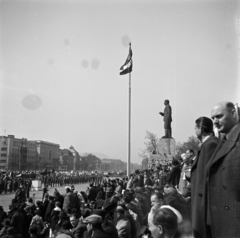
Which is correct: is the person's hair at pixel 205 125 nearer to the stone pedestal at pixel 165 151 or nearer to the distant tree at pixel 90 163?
the stone pedestal at pixel 165 151

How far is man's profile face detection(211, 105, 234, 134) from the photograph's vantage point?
8.30ft

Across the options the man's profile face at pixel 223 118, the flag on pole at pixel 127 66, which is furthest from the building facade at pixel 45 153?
the man's profile face at pixel 223 118

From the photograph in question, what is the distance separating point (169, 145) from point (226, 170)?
19.8 metres

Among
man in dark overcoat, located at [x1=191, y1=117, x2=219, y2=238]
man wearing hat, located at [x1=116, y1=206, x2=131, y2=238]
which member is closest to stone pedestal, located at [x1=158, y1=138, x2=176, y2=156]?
man wearing hat, located at [x1=116, y1=206, x2=131, y2=238]

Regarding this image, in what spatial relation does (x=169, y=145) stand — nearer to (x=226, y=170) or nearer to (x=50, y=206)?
(x=50, y=206)

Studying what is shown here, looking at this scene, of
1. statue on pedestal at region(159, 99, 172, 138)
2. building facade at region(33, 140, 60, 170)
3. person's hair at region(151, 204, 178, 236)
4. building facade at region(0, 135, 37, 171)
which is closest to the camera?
person's hair at region(151, 204, 178, 236)

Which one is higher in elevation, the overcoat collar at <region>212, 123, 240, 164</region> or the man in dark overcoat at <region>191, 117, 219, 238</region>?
the overcoat collar at <region>212, 123, 240, 164</region>

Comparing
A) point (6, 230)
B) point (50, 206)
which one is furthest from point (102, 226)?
point (50, 206)

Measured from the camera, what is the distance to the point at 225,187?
228 centimetres

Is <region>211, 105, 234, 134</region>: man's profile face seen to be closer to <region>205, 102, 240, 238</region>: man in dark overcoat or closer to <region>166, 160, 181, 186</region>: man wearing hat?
<region>205, 102, 240, 238</region>: man in dark overcoat

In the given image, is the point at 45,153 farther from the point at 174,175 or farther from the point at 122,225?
the point at 122,225

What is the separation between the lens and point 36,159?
378 feet

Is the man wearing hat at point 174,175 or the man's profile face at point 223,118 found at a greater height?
the man's profile face at point 223,118

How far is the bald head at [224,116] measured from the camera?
2.53m
